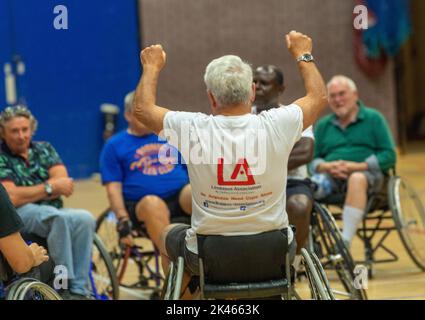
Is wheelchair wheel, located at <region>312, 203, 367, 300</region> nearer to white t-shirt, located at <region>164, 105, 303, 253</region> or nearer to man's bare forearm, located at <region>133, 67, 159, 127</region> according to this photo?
white t-shirt, located at <region>164, 105, 303, 253</region>

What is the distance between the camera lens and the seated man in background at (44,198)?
4074mm

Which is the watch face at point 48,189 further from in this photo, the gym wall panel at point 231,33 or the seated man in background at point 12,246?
the gym wall panel at point 231,33

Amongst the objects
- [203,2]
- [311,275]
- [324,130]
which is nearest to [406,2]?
[203,2]

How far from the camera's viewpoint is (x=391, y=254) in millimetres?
5480

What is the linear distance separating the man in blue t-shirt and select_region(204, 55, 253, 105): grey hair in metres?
1.52

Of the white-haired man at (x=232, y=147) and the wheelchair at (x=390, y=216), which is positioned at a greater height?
the white-haired man at (x=232, y=147)

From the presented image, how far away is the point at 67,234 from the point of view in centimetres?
409

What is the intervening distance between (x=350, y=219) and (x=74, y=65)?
5521 millimetres

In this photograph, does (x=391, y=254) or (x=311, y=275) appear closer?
(x=311, y=275)

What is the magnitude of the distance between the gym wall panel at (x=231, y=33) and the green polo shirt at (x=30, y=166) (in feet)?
18.9

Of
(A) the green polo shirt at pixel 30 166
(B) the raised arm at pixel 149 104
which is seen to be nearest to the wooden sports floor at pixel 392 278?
(A) the green polo shirt at pixel 30 166
